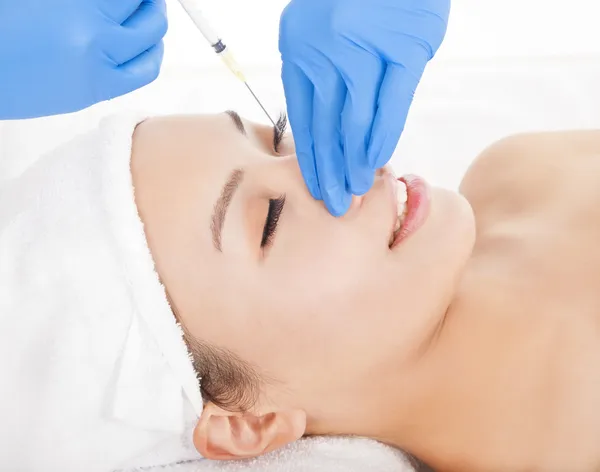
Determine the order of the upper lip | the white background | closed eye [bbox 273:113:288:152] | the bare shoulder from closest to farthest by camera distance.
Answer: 1. the upper lip
2. closed eye [bbox 273:113:288:152]
3. the bare shoulder
4. the white background

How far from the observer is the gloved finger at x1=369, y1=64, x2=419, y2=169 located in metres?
0.95

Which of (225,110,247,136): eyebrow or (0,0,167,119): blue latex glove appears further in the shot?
(225,110,247,136): eyebrow

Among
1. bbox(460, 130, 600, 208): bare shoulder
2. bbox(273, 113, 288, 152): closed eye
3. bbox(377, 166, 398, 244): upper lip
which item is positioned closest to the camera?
bbox(377, 166, 398, 244): upper lip

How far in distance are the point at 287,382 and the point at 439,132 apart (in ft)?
3.07

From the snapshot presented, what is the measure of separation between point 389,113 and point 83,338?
1.78 feet

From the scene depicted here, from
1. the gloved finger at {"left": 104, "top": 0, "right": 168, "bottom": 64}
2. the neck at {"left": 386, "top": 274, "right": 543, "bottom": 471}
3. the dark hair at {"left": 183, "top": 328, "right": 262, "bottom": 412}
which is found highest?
the gloved finger at {"left": 104, "top": 0, "right": 168, "bottom": 64}

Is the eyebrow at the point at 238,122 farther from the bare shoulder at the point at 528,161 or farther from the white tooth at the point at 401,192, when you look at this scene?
the bare shoulder at the point at 528,161

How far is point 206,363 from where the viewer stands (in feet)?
3.41

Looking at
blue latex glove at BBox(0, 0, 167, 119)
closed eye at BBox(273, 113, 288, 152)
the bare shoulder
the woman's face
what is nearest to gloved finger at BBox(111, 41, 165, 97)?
blue latex glove at BBox(0, 0, 167, 119)

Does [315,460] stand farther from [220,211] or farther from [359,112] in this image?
[359,112]

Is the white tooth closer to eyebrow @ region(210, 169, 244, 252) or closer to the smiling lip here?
the smiling lip

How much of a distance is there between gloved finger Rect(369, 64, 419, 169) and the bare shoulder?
0.59 m

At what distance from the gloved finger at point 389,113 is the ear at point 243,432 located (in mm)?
435

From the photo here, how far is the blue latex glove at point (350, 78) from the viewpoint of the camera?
0.94 m
